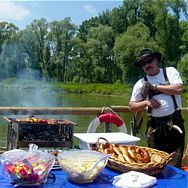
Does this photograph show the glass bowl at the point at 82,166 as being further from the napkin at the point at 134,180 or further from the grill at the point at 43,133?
the grill at the point at 43,133

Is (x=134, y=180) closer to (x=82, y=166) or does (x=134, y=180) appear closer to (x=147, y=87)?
(x=82, y=166)

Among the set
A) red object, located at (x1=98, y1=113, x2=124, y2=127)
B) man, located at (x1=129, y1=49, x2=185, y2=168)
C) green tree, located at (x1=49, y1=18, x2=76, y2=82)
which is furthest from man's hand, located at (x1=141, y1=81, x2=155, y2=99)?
green tree, located at (x1=49, y1=18, x2=76, y2=82)

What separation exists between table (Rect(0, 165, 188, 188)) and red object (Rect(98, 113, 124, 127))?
5.85ft

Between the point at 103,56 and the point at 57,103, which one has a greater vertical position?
the point at 103,56

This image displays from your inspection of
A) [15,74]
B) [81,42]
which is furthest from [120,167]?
[81,42]

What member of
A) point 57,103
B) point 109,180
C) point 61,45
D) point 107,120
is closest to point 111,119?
point 107,120

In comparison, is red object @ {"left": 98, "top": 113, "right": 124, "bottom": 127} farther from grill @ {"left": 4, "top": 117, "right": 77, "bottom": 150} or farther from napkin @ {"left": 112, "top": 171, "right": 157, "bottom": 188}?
napkin @ {"left": 112, "top": 171, "right": 157, "bottom": 188}

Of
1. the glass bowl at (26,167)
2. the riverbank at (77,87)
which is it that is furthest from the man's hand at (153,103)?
the riverbank at (77,87)

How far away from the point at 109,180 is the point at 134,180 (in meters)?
0.12

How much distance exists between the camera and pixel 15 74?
37156mm

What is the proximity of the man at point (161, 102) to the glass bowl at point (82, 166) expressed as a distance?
126cm

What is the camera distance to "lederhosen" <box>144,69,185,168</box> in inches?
118

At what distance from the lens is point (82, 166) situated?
5.52 ft

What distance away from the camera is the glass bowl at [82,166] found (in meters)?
1.67
